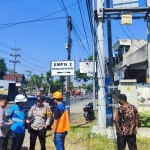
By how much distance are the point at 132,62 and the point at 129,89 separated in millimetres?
7786

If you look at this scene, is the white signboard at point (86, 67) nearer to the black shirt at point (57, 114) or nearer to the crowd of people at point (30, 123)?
the crowd of people at point (30, 123)

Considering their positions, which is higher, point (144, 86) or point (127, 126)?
point (144, 86)

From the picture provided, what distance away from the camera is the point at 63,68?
31.7ft

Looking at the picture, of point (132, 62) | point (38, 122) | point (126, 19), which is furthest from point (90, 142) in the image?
point (132, 62)

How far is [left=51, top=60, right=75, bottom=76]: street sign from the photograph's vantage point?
379 inches

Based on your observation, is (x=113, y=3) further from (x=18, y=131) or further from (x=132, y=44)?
(x=132, y=44)

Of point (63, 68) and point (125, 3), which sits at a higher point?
point (125, 3)

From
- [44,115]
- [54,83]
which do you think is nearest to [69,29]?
[44,115]

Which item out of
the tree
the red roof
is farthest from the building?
the tree

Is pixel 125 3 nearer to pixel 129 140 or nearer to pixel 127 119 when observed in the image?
pixel 127 119

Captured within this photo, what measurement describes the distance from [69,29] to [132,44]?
15.7 meters

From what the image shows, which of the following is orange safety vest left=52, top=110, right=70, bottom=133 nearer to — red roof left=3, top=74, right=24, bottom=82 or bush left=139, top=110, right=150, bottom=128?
bush left=139, top=110, right=150, bottom=128

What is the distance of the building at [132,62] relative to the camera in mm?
14170

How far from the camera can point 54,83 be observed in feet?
214
